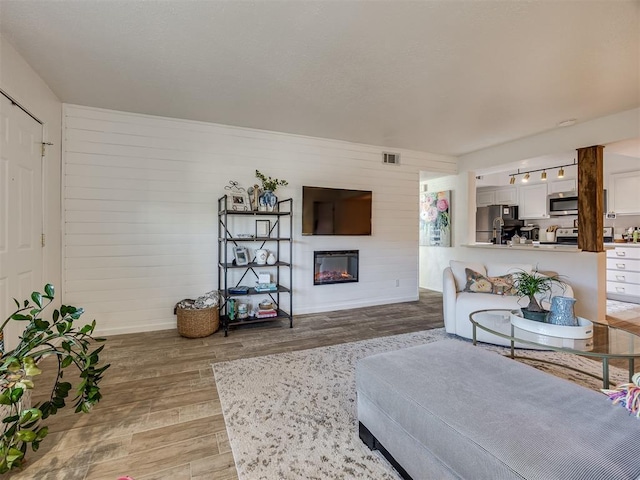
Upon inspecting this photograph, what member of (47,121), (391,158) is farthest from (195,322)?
(391,158)

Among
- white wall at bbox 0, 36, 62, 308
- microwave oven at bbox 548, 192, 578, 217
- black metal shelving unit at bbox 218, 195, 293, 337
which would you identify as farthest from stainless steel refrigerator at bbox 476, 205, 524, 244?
white wall at bbox 0, 36, 62, 308

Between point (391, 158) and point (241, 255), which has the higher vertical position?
point (391, 158)

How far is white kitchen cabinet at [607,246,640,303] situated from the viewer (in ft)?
16.6

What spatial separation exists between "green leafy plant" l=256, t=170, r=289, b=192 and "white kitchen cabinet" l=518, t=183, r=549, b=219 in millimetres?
5749

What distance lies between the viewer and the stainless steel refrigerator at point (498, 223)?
278 inches

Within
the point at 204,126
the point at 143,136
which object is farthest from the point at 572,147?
the point at 143,136

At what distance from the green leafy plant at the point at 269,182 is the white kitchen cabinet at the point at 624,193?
6.08 meters

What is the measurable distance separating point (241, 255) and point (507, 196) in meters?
6.56

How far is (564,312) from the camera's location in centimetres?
222

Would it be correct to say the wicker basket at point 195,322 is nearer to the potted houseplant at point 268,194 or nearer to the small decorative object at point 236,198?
the small decorative object at point 236,198

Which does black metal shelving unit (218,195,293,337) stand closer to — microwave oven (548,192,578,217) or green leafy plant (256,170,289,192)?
green leafy plant (256,170,289,192)

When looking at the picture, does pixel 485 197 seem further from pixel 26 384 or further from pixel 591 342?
pixel 26 384

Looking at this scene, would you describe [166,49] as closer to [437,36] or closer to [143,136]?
[143,136]

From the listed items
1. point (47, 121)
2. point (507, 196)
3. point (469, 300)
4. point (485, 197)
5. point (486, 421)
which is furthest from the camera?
point (485, 197)
